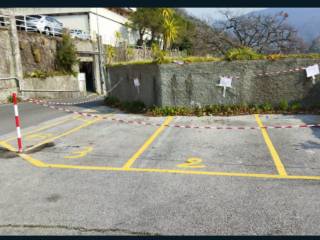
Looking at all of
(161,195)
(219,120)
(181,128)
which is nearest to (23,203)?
(161,195)

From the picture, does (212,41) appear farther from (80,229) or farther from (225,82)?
(80,229)

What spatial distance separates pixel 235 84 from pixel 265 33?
14.0 m

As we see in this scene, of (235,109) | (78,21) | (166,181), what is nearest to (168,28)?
(78,21)

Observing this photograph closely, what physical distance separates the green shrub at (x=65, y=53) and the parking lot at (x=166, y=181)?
20081 mm

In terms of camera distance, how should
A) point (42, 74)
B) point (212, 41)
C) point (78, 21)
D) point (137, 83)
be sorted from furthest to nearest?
1. point (78, 21)
2. point (42, 74)
3. point (212, 41)
4. point (137, 83)

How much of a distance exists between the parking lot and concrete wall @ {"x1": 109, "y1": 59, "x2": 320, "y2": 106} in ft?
8.15

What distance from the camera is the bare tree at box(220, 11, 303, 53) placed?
22.9 m

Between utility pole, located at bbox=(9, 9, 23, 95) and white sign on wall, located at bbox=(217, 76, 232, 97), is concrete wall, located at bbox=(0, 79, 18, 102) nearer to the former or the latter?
utility pole, located at bbox=(9, 9, 23, 95)

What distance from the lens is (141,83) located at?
42.7ft

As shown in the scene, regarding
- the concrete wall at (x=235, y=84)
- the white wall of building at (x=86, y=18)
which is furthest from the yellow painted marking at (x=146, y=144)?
the white wall of building at (x=86, y=18)

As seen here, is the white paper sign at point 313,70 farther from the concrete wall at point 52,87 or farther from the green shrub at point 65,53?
the green shrub at point 65,53

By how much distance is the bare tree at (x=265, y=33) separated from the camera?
2289 cm

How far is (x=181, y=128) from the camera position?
9438 millimetres

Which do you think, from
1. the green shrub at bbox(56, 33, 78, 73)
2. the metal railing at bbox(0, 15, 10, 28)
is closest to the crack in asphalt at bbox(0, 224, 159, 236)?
the metal railing at bbox(0, 15, 10, 28)
